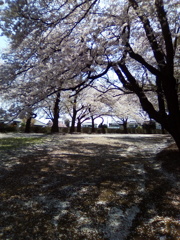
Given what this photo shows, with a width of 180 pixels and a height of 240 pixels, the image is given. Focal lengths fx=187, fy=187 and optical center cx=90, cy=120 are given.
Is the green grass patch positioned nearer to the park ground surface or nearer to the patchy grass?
the park ground surface

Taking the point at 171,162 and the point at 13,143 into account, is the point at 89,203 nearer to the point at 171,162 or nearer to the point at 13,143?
the point at 171,162

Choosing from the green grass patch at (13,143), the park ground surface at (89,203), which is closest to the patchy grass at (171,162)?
the park ground surface at (89,203)

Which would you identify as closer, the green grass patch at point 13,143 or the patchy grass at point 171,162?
the patchy grass at point 171,162

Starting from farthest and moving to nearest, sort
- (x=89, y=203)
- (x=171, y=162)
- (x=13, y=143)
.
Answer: (x=13, y=143) < (x=171, y=162) < (x=89, y=203)

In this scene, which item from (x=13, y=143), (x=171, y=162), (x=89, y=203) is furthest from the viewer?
(x=13, y=143)

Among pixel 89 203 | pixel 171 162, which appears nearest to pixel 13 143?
pixel 171 162

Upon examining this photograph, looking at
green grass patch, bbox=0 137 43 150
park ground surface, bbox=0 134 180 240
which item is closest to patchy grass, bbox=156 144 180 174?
park ground surface, bbox=0 134 180 240

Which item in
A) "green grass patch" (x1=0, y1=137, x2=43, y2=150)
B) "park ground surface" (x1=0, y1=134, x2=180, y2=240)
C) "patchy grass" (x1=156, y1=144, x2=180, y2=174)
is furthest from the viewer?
"green grass patch" (x1=0, y1=137, x2=43, y2=150)

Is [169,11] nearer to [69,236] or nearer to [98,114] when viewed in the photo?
[69,236]

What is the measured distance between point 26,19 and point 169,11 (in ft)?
15.4

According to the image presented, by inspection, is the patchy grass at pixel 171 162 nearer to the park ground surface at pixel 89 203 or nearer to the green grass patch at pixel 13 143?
the park ground surface at pixel 89 203

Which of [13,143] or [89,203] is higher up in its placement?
[13,143]

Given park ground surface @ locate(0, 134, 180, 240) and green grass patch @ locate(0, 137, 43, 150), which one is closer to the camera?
park ground surface @ locate(0, 134, 180, 240)

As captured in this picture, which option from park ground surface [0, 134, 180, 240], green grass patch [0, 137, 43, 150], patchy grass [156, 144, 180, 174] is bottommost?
park ground surface [0, 134, 180, 240]
